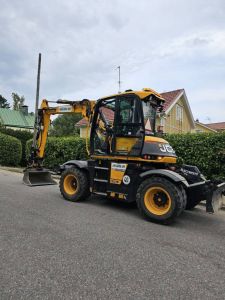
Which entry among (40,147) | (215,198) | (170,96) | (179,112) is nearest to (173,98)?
(170,96)

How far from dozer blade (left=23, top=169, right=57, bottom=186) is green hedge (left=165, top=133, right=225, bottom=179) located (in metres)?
4.77

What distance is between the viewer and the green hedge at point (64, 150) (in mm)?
12977

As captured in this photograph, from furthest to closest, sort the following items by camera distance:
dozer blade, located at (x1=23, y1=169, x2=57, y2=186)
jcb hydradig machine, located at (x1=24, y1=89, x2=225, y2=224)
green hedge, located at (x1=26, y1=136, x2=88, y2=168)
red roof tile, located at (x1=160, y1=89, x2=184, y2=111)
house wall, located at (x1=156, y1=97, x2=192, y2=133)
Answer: house wall, located at (x1=156, y1=97, x2=192, y2=133)
red roof tile, located at (x1=160, y1=89, x2=184, y2=111)
green hedge, located at (x1=26, y1=136, x2=88, y2=168)
dozer blade, located at (x1=23, y1=169, x2=57, y2=186)
jcb hydradig machine, located at (x1=24, y1=89, x2=225, y2=224)

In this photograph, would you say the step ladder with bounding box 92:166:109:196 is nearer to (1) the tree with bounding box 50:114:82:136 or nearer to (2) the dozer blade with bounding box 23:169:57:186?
(2) the dozer blade with bounding box 23:169:57:186

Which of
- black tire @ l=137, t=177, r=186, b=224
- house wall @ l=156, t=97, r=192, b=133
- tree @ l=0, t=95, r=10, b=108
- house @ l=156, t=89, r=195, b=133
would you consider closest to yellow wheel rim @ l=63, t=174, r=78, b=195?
black tire @ l=137, t=177, r=186, b=224

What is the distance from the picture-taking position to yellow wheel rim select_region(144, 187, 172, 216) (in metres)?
5.31

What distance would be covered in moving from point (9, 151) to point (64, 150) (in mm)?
5275

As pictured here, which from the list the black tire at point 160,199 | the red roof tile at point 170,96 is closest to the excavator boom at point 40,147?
the black tire at point 160,199

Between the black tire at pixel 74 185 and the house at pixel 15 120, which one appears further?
the house at pixel 15 120

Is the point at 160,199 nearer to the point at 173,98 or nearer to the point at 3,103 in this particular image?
the point at 173,98

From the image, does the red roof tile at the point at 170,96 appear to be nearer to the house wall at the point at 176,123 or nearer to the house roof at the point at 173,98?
the house roof at the point at 173,98

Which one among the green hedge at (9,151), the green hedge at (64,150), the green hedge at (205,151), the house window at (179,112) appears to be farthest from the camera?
the house window at (179,112)

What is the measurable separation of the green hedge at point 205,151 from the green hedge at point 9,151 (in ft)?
37.2

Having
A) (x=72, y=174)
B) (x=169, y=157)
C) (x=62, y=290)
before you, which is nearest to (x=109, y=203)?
(x=72, y=174)
